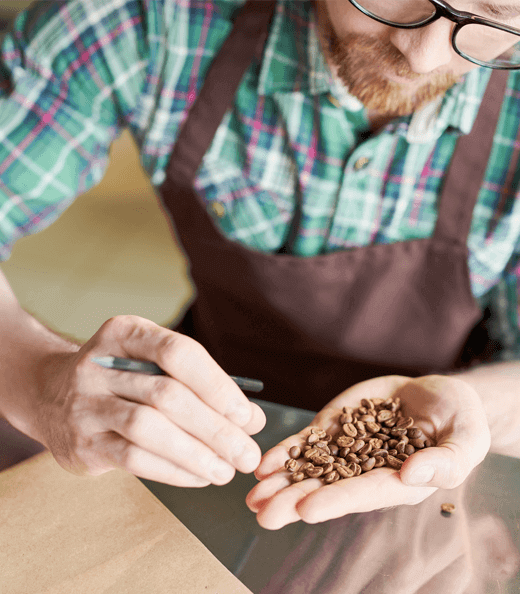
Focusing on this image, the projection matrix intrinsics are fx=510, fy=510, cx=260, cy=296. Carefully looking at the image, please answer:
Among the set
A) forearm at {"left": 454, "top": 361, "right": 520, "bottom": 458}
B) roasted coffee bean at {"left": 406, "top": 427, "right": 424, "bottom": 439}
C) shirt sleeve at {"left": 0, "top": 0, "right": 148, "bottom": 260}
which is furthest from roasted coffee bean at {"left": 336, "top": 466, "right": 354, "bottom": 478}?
shirt sleeve at {"left": 0, "top": 0, "right": 148, "bottom": 260}

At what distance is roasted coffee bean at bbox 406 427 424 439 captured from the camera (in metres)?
0.73

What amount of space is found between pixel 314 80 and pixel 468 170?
Answer: 348mm

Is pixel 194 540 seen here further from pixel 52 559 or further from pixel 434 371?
pixel 434 371

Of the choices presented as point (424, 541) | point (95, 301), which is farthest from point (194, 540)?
point (95, 301)

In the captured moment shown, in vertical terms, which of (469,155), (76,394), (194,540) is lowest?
(194,540)

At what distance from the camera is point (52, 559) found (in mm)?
637

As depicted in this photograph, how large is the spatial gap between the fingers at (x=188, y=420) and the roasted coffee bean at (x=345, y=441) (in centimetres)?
18

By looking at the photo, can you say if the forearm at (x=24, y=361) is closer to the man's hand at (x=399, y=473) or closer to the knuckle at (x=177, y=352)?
the knuckle at (x=177, y=352)

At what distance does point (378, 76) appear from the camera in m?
0.89

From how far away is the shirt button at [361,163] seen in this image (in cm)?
100

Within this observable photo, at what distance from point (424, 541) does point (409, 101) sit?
73cm

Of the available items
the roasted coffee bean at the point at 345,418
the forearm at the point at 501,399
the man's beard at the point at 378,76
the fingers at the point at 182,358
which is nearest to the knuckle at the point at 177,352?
the fingers at the point at 182,358

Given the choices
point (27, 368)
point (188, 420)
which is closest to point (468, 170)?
point (188, 420)

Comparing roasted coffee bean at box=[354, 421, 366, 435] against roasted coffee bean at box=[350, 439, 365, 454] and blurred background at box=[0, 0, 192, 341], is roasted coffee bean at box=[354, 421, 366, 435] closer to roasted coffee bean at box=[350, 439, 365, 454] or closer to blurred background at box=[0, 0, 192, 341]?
roasted coffee bean at box=[350, 439, 365, 454]
